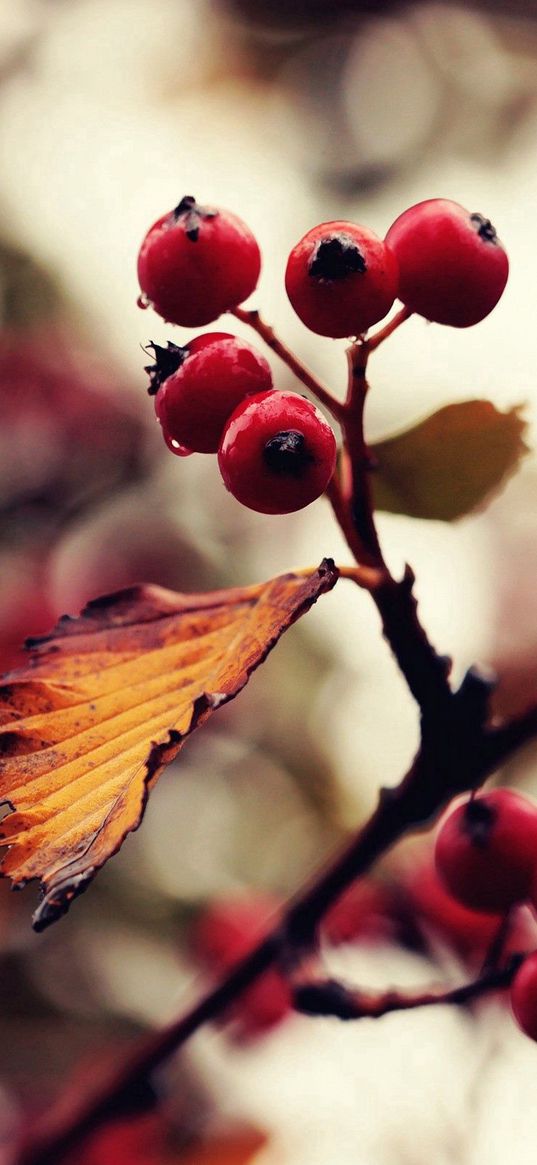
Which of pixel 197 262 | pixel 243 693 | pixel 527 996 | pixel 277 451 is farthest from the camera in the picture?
pixel 243 693

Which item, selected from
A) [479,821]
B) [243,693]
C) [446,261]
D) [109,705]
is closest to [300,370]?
[446,261]

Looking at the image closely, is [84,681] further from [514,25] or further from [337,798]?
[514,25]

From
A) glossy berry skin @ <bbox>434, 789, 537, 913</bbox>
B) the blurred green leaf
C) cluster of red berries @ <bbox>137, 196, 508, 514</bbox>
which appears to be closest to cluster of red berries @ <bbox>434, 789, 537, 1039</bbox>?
glossy berry skin @ <bbox>434, 789, 537, 913</bbox>

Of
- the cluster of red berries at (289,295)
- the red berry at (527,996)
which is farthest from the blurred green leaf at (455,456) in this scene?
the red berry at (527,996)

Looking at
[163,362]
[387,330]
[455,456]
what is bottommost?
[455,456]

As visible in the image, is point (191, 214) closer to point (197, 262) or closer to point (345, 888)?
point (197, 262)

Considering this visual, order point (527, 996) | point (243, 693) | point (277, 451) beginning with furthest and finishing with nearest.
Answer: point (243, 693) → point (527, 996) → point (277, 451)

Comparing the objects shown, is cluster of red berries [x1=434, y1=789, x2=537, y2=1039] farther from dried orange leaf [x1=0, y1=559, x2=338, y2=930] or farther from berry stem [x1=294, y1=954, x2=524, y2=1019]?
dried orange leaf [x1=0, y1=559, x2=338, y2=930]

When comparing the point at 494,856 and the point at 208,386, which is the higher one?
the point at 208,386

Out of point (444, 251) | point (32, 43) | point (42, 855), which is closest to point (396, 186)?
point (32, 43)
